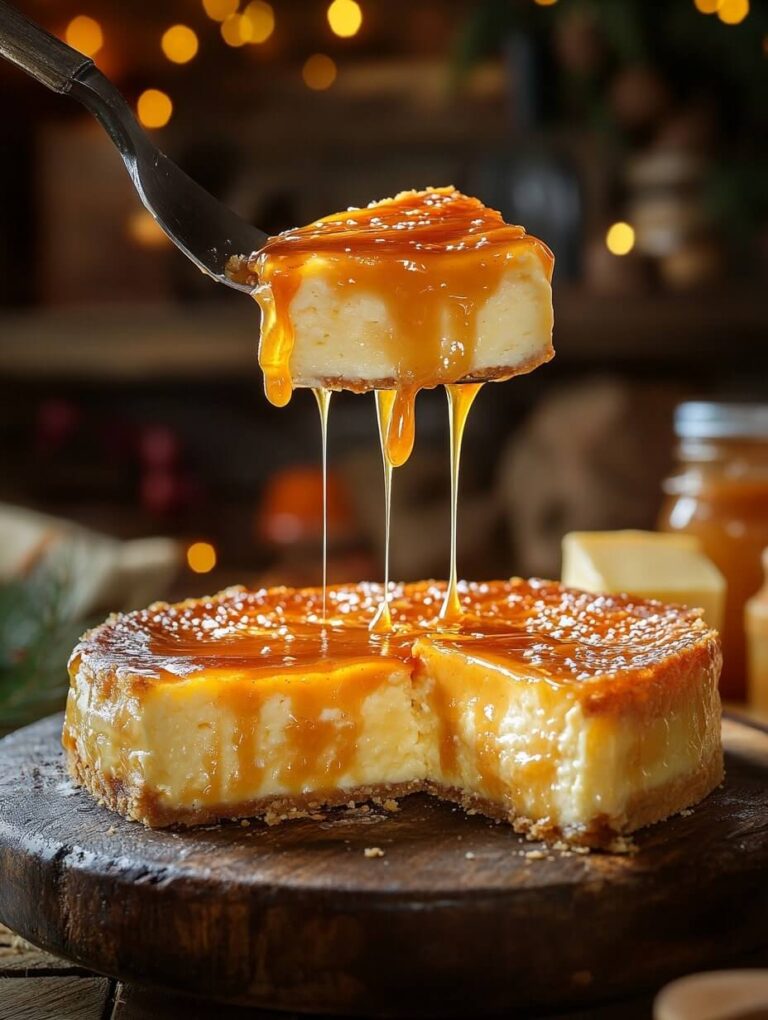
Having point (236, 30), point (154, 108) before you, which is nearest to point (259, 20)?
point (236, 30)

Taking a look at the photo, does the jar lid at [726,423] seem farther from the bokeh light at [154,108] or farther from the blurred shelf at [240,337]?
the bokeh light at [154,108]

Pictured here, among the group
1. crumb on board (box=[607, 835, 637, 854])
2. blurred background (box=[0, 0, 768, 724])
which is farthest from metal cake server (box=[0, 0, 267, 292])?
blurred background (box=[0, 0, 768, 724])

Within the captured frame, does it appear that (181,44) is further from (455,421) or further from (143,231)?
(455,421)

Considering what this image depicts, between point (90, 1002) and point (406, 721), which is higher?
point (406, 721)

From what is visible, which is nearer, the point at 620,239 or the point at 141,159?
the point at 141,159

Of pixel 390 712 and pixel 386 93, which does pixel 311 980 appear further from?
pixel 386 93

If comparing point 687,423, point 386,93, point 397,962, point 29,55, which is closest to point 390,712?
point 397,962

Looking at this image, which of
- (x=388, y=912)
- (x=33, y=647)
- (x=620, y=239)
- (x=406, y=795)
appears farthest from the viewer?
(x=620, y=239)

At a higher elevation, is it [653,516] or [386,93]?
[386,93]
